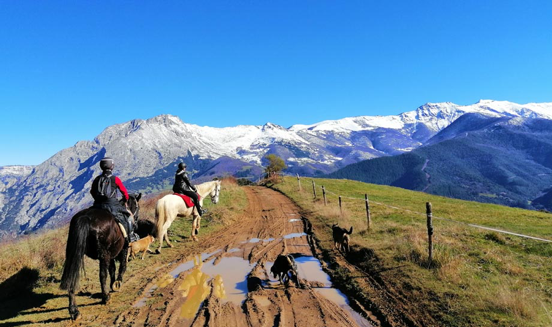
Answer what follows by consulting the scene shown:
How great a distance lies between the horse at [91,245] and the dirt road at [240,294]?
45.7 inches

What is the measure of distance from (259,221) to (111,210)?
12.9 metres

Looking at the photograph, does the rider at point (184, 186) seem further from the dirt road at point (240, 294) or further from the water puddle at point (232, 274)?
the water puddle at point (232, 274)

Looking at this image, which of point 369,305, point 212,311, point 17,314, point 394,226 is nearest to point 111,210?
point 17,314

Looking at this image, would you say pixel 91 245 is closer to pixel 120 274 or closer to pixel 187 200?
pixel 120 274

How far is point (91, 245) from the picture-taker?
335 inches

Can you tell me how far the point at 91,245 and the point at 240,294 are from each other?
4.31 metres

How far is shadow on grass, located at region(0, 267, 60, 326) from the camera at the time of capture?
8446mm

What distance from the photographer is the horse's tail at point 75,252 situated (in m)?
7.68

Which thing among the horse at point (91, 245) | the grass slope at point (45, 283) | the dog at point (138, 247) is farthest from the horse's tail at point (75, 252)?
the dog at point (138, 247)

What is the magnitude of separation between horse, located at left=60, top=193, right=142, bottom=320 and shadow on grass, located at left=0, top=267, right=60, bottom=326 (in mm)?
1715

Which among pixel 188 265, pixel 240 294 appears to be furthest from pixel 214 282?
pixel 188 265

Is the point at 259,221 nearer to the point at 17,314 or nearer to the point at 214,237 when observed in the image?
the point at 214,237

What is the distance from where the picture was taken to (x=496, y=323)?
6.97m

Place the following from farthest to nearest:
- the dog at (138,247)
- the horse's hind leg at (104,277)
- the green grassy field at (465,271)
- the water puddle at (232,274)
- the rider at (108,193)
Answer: the dog at (138,247) < the rider at (108,193) < the water puddle at (232,274) < the horse's hind leg at (104,277) < the green grassy field at (465,271)
